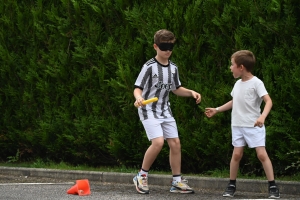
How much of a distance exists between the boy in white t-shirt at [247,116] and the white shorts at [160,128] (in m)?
0.74

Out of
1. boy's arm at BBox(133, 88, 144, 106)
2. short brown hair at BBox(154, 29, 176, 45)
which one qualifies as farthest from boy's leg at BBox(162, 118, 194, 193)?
short brown hair at BBox(154, 29, 176, 45)

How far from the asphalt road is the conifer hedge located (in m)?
0.73

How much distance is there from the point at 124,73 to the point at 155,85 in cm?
158

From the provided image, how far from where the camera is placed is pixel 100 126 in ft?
33.9

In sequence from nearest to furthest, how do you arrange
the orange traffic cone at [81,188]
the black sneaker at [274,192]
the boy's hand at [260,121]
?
the boy's hand at [260,121]
the black sneaker at [274,192]
the orange traffic cone at [81,188]

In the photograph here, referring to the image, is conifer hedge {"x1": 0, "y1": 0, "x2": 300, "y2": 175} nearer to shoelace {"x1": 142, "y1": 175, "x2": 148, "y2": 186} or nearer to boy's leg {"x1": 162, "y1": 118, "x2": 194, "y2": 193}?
boy's leg {"x1": 162, "y1": 118, "x2": 194, "y2": 193}

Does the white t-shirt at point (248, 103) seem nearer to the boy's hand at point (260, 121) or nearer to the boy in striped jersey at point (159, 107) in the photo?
the boy's hand at point (260, 121)

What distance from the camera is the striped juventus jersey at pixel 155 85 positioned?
8203mm

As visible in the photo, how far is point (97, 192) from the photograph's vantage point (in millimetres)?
8383

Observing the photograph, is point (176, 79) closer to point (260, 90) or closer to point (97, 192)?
point (260, 90)

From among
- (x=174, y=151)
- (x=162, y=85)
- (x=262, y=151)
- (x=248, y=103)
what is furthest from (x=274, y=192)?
(x=162, y=85)

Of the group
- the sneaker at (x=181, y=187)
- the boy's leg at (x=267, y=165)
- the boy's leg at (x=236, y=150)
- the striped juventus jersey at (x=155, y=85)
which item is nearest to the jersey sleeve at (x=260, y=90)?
the boy's leg at (x=236, y=150)

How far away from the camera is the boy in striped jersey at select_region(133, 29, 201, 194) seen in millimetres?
8188

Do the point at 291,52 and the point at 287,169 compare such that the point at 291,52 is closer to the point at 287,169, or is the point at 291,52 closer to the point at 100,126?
the point at 287,169
